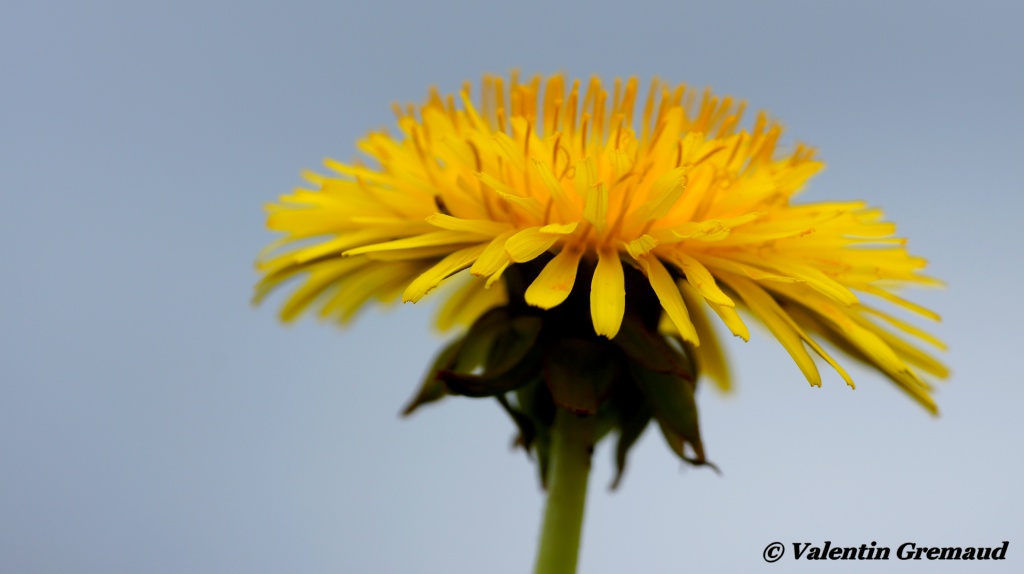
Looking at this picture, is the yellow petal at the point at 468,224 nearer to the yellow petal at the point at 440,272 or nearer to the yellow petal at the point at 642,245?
the yellow petal at the point at 440,272

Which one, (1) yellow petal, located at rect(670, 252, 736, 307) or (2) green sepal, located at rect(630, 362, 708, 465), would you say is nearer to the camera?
(1) yellow petal, located at rect(670, 252, 736, 307)

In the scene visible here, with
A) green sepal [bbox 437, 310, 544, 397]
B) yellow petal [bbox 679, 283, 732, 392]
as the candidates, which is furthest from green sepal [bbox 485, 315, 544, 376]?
yellow petal [bbox 679, 283, 732, 392]

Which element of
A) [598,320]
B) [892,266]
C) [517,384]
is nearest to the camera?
[598,320]

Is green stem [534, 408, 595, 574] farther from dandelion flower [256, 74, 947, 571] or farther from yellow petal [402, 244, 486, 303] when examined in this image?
yellow petal [402, 244, 486, 303]

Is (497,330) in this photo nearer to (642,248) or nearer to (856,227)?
(642,248)

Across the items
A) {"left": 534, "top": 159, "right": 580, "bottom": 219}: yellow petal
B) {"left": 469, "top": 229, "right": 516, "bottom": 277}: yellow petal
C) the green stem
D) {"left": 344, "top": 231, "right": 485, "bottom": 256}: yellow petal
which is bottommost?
the green stem

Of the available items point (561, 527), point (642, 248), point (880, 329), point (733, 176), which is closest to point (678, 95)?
point (733, 176)
